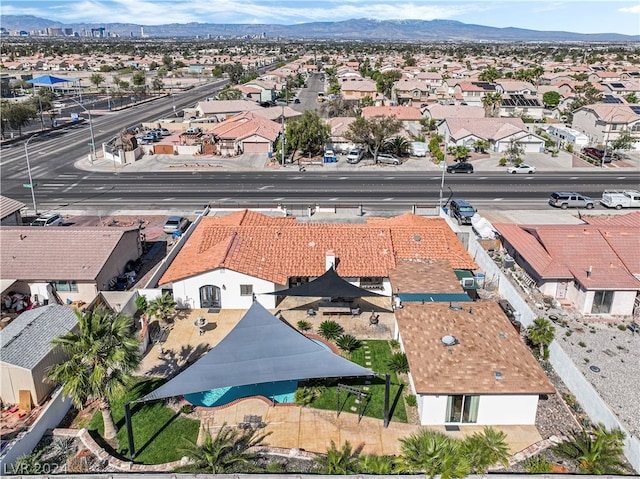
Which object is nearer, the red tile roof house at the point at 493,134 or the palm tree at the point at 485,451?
the palm tree at the point at 485,451

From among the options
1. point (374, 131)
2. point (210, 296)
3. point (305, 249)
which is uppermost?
point (374, 131)

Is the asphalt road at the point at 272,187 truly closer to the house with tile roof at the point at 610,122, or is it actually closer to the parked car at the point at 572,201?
the parked car at the point at 572,201

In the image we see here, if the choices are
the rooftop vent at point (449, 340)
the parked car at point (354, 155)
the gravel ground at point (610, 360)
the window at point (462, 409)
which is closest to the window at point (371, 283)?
the rooftop vent at point (449, 340)

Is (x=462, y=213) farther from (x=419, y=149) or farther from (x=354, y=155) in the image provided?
(x=419, y=149)

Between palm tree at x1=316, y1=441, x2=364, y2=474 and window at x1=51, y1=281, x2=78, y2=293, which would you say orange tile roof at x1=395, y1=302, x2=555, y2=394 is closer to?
palm tree at x1=316, y1=441, x2=364, y2=474

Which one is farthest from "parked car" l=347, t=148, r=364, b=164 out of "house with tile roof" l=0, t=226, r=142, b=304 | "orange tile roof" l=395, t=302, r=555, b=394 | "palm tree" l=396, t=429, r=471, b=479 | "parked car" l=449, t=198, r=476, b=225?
"palm tree" l=396, t=429, r=471, b=479

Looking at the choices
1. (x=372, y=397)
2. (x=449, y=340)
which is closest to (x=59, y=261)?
(x=372, y=397)
